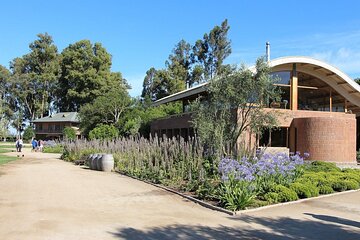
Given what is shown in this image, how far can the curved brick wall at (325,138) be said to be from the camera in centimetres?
2553

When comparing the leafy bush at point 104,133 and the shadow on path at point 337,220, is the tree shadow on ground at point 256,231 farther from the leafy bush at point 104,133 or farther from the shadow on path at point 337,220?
the leafy bush at point 104,133

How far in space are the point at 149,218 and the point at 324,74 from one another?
82.3 ft

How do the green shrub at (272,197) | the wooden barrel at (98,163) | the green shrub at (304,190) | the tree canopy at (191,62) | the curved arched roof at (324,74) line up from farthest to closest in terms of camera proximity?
the tree canopy at (191,62) < the curved arched roof at (324,74) < the wooden barrel at (98,163) < the green shrub at (304,190) < the green shrub at (272,197)

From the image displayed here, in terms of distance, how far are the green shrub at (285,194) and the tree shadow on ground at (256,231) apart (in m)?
2.30

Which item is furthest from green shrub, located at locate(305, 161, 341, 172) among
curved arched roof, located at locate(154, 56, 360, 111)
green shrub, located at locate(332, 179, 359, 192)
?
curved arched roof, located at locate(154, 56, 360, 111)

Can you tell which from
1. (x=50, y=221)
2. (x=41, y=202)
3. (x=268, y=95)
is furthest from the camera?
(x=268, y=95)

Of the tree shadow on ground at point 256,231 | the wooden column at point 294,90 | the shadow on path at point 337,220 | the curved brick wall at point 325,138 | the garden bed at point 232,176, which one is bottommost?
the tree shadow on ground at point 256,231

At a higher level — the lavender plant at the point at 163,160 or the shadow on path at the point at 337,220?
the lavender plant at the point at 163,160

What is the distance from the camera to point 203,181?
12992mm

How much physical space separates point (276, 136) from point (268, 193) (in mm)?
16908

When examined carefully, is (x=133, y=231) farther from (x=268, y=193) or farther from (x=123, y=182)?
(x=123, y=182)

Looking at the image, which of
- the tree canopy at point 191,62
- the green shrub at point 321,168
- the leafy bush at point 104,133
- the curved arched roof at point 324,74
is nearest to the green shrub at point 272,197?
the green shrub at point 321,168

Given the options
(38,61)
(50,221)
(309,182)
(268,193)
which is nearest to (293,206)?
(268,193)

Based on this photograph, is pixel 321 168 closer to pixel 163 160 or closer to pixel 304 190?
pixel 304 190
